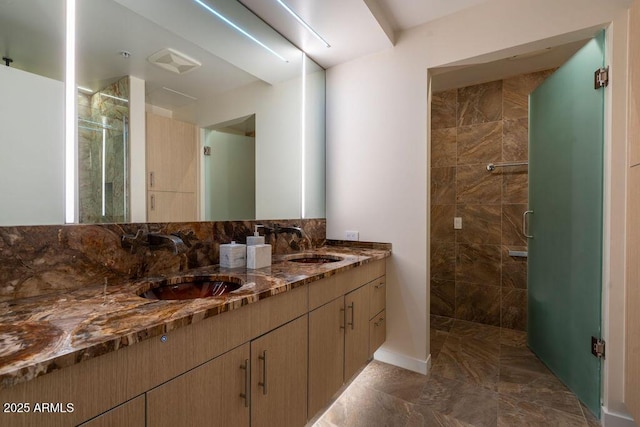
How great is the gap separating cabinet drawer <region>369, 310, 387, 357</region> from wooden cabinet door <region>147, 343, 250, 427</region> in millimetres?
1136

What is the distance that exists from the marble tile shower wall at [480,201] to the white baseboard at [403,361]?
128 centimetres

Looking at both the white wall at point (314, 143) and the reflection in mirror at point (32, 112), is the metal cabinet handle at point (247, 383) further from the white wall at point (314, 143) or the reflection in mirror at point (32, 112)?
the white wall at point (314, 143)

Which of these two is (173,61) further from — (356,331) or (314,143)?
(356,331)

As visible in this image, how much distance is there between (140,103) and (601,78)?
2.43m

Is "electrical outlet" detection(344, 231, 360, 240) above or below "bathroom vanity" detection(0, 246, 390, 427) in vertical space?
above

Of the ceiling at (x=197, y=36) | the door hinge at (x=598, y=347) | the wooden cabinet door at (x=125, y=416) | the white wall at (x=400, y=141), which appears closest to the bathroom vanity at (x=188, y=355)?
the wooden cabinet door at (x=125, y=416)

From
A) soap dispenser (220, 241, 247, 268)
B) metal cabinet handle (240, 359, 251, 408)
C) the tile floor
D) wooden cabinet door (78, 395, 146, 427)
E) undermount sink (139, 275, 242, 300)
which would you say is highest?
soap dispenser (220, 241, 247, 268)

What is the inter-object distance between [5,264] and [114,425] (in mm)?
718

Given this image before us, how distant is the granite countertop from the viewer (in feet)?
1.94

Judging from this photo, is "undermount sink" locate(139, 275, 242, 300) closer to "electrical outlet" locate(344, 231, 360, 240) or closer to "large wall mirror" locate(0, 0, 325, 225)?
"large wall mirror" locate(0, 0, 325, 225)

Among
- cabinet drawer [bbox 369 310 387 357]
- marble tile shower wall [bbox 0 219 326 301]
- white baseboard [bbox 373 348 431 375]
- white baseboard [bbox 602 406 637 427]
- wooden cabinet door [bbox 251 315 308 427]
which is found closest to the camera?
marble tile shower wall [bbox 0 219 326 301]

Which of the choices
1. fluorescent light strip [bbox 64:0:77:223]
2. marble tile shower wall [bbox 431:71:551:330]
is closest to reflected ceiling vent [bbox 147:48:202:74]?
fluorescent light strip [bbox 64:0:77:223]

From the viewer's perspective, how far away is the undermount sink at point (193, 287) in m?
1.27

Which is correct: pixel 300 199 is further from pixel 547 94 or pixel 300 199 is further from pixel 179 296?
pixel 547 94
